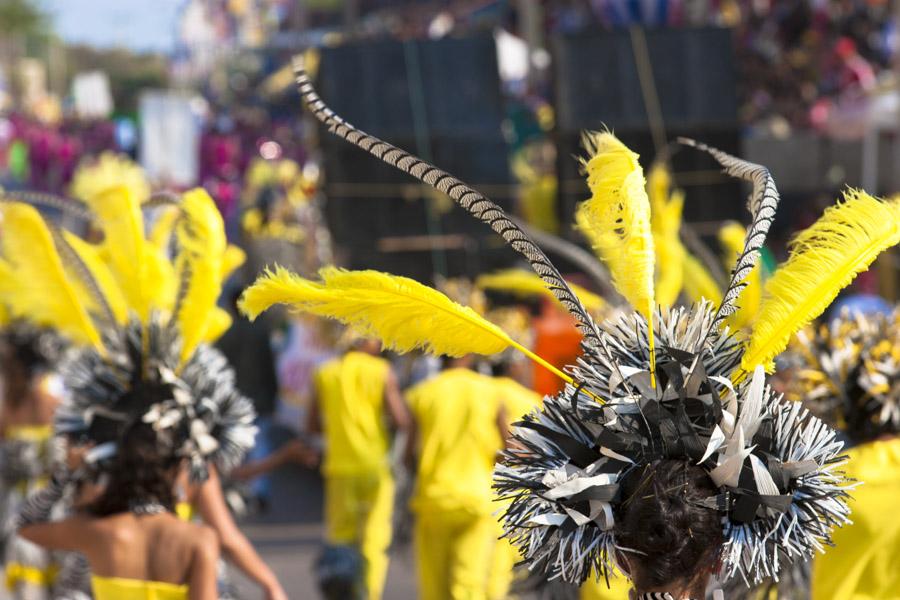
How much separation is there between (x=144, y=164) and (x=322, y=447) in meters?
10.6

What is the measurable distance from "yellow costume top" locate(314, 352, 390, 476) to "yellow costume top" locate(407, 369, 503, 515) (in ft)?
3.53

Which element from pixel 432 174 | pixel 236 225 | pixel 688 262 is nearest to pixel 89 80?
pixel 236 225

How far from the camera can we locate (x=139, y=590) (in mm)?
3762

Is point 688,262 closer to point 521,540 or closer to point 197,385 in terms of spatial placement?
point 197,385

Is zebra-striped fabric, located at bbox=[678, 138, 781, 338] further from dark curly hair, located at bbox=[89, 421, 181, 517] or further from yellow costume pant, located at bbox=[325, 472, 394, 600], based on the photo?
yellow costume pant, located at bbox=[325, 472, 394, 600]

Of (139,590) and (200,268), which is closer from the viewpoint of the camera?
(139,590)

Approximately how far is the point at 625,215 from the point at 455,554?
3573mm

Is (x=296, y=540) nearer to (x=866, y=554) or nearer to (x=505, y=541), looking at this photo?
(x=505, y=541)

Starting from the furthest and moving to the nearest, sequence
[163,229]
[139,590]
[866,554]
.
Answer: [163,229] < [139,590] < [866,554]

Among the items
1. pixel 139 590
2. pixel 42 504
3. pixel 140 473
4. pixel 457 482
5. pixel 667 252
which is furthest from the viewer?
pixel 457 482

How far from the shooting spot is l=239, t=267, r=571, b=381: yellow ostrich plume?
2.72 metres

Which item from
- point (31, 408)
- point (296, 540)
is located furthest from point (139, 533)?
point (296, 540)

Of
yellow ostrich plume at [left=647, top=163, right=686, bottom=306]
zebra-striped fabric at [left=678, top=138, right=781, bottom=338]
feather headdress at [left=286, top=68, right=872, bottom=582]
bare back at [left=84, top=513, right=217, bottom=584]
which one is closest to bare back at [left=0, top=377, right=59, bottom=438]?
bare back at [left=84, top=513, right=217, bottom=584]

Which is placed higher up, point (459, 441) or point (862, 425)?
point (862, 425)
